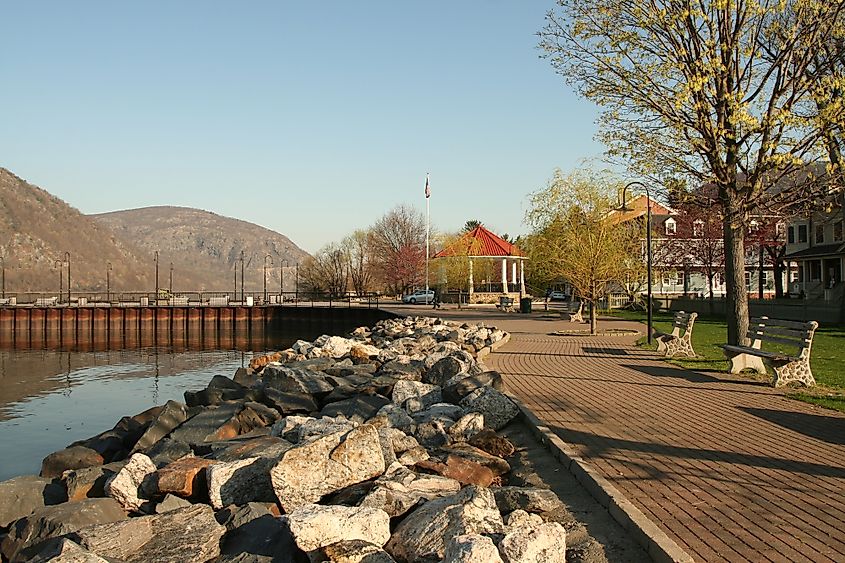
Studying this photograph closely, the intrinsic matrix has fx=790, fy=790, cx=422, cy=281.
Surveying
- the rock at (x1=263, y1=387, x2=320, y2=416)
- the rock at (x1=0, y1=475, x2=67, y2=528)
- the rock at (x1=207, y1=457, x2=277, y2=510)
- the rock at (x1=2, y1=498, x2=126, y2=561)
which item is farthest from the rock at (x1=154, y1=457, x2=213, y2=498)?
the rock at (x1=263, y1=387, x2=320, y2=416)

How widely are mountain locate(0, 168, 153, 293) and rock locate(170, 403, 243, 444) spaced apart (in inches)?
4682

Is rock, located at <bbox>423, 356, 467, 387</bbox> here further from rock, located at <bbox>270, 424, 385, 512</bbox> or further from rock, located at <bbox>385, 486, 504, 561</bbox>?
rock, located at <bbox>385, 486, 504, 561</bbox>

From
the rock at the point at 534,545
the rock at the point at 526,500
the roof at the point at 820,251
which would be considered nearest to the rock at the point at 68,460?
the rock at the point at 526,500

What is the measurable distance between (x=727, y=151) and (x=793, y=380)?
18.8 ft

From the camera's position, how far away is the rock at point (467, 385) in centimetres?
1208

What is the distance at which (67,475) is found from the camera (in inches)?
366

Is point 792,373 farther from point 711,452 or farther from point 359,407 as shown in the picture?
point 359,407

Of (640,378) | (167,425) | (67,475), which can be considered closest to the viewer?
(67,475)

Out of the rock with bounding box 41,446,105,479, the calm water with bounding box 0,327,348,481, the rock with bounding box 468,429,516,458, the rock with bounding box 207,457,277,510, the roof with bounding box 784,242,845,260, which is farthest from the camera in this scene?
the roof with bounding box 784,242,845,260

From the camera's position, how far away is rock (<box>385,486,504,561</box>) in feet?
19.1

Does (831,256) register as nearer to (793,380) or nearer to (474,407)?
(793,380)

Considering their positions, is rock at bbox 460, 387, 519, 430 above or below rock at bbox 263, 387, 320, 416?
above

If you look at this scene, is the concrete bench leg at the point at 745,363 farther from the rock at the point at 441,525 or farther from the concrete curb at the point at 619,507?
the rock at the point at 441,525

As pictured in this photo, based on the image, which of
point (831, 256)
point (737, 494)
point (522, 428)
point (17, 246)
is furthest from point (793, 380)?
point (17, 246)
